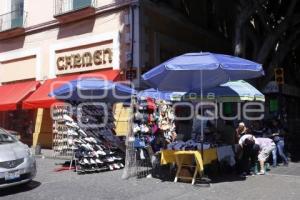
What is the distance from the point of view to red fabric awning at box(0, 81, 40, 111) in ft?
62.5

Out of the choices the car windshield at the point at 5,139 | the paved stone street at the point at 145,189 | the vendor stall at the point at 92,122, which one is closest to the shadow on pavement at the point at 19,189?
the paved stone street at the point at 145,189

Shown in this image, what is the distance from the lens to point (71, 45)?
62.0ft

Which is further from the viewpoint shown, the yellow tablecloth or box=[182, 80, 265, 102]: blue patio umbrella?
box=[182, 80, 265, 102]: blue patio umbrella

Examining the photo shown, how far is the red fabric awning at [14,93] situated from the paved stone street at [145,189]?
7721 millimetres

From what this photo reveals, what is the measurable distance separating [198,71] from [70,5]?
891cm

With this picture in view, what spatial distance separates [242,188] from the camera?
9.96 m

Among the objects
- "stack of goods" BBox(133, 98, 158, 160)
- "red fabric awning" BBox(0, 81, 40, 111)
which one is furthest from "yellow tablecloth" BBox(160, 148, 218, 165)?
"red fabric awning" BBox(0, 81, 40, 111)

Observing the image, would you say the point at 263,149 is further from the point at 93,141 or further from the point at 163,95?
the point at 93,141

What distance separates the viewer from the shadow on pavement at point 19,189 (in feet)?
32.5

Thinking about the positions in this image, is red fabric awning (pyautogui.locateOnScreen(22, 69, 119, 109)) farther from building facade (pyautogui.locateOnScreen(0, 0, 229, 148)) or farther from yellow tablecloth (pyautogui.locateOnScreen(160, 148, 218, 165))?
yellow tablecloth (pyautogui.locateOnScreen(160, 148, 218, 165))

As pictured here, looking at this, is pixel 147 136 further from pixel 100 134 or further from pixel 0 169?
pixel 0 169

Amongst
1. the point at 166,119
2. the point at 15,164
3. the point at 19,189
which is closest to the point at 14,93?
the point at 166,119

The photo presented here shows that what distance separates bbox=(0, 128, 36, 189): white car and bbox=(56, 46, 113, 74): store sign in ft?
25.7

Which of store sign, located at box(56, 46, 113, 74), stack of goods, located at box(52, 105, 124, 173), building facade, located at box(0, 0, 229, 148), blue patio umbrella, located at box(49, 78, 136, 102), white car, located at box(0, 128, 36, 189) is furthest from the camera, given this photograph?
store sign, located at box(56, 46, 113, 74)
